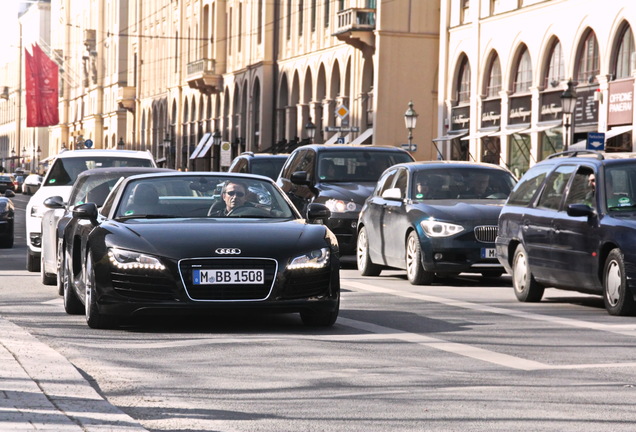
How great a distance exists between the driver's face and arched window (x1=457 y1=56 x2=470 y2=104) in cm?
4007

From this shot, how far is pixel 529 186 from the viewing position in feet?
51.8

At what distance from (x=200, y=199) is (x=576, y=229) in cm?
394

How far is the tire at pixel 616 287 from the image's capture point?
13.2 meters

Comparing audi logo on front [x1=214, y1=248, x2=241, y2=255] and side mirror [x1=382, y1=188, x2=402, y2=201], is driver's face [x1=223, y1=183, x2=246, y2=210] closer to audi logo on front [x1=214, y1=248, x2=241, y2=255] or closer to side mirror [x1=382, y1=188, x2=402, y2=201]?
audi logo on front [x1=214, y1=248, x2=241, y2=255]

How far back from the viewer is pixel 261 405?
762cm

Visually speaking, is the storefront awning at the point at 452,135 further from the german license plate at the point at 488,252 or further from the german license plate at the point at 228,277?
the german license plate at the point at 228,277

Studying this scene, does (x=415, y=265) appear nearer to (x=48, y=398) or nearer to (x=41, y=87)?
(x=48, y=398)

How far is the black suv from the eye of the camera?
44.0 ft

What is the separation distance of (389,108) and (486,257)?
39579mm

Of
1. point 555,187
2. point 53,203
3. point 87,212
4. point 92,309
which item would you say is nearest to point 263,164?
point 53,203

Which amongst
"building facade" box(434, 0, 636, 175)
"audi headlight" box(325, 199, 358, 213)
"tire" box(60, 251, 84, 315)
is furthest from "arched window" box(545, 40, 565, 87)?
"tire" box(60, 251, 84, 315)

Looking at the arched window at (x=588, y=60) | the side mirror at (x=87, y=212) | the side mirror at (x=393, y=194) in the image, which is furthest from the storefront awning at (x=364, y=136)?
the side mirror at (x=87, y=212)

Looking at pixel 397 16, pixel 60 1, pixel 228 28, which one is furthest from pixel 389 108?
pixel 60 1

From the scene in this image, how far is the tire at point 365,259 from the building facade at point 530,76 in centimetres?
1678
